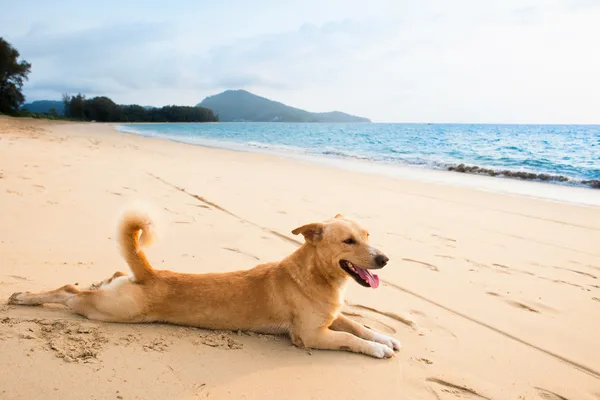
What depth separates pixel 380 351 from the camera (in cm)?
343

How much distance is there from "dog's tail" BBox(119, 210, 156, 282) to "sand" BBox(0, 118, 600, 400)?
0.44ft

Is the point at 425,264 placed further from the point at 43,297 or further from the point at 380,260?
the point at 43,297

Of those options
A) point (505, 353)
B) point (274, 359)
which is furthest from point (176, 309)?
point (505, 353)

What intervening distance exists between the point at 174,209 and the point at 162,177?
397cm

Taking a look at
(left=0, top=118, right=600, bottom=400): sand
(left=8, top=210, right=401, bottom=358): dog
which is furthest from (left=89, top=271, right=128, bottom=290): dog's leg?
(left=0, top=118, right=600, bottom=400): sand

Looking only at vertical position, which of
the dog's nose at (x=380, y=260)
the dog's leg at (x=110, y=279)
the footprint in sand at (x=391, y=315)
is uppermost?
the dog's nose at (x=380, y=260)

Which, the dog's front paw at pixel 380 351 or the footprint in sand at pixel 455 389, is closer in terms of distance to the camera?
the footprint in sand at pixel 455 389

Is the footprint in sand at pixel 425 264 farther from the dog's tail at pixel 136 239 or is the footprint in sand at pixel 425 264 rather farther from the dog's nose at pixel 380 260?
the dog's tail at pixel 136 239

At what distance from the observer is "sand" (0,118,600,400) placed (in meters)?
2.94

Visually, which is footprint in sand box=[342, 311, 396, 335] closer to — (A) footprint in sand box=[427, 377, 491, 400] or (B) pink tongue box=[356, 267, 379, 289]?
(B) pink tongue box=[356, 267, 379, 289]

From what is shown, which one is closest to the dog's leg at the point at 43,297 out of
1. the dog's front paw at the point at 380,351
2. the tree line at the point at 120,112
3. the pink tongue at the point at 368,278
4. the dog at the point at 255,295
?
the dog at the point at 255,295

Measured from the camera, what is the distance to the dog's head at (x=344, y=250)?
354 cm

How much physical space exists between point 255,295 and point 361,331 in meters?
1.03

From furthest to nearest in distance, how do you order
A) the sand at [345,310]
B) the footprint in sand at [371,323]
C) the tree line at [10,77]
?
the tree line at [10,77] < the footprint in sand at [371,323] < the sand at [345,310]
